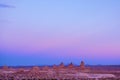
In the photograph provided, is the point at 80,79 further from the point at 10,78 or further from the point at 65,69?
the point at 65,69

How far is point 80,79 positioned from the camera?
44.8 metres

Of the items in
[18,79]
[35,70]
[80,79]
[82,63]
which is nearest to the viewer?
[18,79]

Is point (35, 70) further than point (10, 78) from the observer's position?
Yes

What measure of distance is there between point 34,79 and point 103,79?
11287mm

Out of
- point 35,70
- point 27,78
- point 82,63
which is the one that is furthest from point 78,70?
point 27,78

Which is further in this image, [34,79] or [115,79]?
[115,79]

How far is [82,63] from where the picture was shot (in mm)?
62062

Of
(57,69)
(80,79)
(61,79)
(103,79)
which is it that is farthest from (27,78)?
(57,69)

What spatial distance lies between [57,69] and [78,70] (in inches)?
171

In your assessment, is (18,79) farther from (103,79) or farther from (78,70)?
(78,70)

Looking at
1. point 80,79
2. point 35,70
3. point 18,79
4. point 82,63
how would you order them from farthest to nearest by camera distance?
point 82,63 < point 35,70 < point 80,79 < point 18,79

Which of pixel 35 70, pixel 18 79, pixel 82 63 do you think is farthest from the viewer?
pixel 82 63

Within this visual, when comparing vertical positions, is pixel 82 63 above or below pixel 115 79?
above

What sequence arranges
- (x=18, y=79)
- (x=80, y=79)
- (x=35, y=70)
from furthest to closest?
1. (x=35, y=70)
2. (x=80, y=79)
3. (x=18, y=79)
